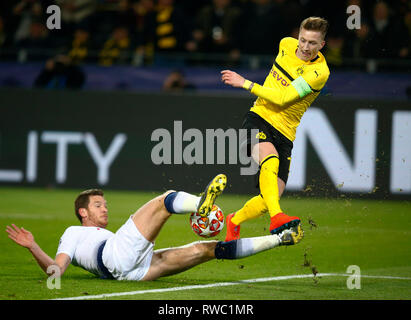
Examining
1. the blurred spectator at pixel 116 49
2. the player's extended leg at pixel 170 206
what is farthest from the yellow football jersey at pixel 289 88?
the blurred spectator at pixel 116 49

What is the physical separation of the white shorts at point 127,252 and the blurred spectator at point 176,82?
7.82 meters

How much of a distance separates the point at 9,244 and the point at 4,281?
2619 millimetres

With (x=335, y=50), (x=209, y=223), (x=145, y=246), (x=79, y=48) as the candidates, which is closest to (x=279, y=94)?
(x=209, y=223)

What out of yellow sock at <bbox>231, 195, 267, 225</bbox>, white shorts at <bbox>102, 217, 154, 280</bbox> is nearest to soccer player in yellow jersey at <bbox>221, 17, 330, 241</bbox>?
yellow sock at <bbox>231, 195, 267, 225</bbox>

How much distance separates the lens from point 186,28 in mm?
15375

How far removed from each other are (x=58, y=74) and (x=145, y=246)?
336 inches

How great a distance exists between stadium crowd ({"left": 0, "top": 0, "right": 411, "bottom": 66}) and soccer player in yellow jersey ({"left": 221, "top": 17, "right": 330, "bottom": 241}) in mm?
6100

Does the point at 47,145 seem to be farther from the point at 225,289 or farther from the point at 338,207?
the point at 225,289

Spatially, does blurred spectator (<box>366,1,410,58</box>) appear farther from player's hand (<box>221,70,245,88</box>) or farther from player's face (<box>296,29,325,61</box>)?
player's hand (<box>221,70,245,88</box>)

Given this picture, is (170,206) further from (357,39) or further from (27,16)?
(27,16)

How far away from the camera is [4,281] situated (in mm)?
6977

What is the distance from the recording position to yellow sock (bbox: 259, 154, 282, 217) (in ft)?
23.9

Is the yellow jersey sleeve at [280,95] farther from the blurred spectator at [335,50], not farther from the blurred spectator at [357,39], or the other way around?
the blurred spectator at [357,39]
